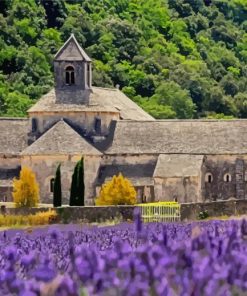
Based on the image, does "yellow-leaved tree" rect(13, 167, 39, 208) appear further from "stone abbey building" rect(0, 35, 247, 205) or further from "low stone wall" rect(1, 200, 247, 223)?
"low stone wall" rect(1, 200, 247, 223)

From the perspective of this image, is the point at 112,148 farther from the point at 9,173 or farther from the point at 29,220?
the point at 29,220

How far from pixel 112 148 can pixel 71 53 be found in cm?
985

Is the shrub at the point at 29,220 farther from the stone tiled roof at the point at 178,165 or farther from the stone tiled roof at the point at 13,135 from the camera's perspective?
the stone tiled roof at the point at 13,135

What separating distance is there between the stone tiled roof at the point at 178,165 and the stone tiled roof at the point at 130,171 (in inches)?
43.1

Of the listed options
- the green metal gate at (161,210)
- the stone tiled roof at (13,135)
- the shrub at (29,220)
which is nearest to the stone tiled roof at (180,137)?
the stone tiled roof at (13,135)

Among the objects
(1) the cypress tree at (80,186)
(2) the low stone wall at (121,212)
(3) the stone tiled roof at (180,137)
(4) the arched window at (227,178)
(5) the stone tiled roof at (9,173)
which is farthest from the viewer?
(5) the stone tiled roof at (9,173)

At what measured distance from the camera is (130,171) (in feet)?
282

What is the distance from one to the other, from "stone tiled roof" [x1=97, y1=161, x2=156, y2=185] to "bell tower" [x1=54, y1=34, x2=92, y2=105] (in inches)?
270

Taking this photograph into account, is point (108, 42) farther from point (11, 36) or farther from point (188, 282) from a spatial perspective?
point (188, 282)

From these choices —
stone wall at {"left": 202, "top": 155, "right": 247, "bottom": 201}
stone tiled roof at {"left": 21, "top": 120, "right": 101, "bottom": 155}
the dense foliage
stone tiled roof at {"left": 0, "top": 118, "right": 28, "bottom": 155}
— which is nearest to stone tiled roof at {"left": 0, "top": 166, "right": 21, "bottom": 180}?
stone tiled roof at {"left": 0, "top": 118, "right": 28, "bottom": 155}

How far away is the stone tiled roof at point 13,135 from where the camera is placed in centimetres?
8862

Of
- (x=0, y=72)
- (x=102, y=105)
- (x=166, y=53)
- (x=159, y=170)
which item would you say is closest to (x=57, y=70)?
(x=102, y=105)

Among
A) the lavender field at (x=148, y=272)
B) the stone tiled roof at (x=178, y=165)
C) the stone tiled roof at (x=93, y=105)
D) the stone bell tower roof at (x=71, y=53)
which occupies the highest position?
the stone bell tower roof at (x=71, y=53)

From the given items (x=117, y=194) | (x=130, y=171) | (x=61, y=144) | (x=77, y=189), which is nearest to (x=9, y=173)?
(x=61, y=144)
